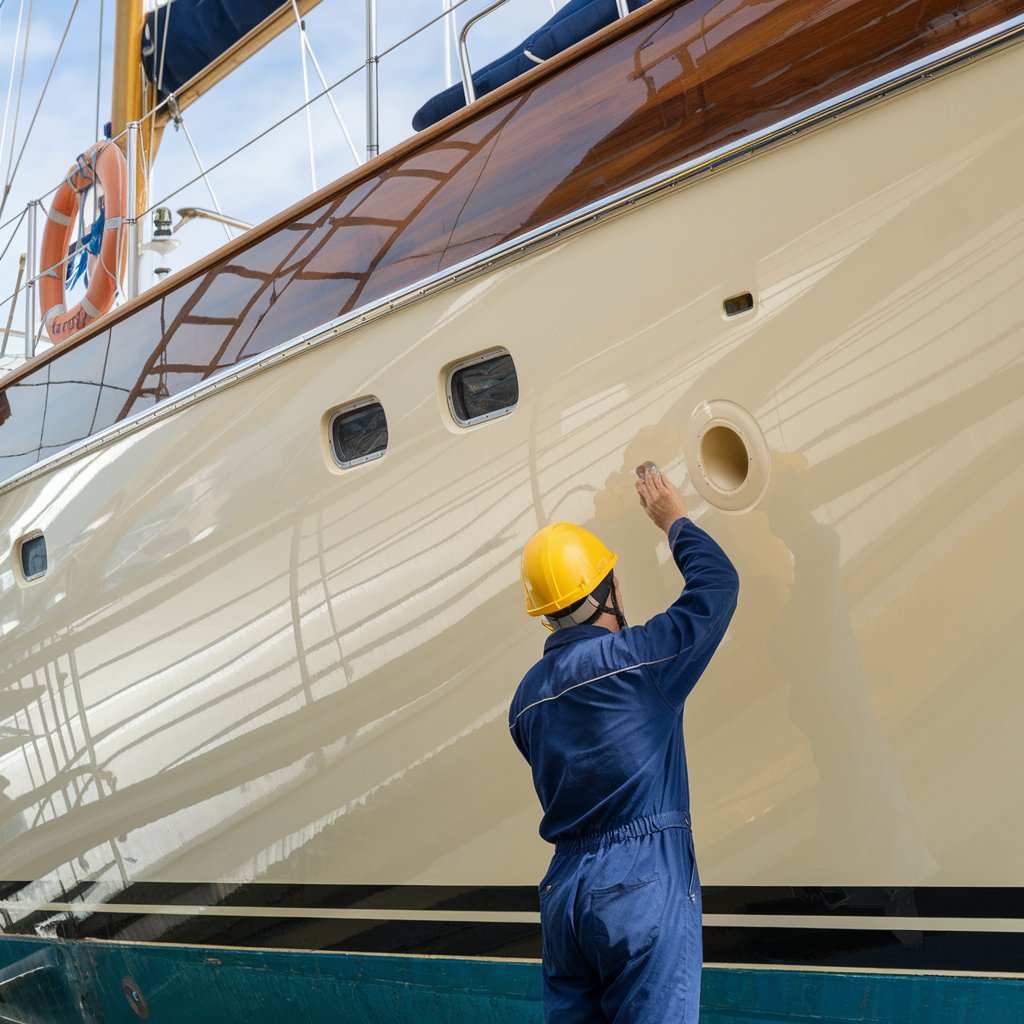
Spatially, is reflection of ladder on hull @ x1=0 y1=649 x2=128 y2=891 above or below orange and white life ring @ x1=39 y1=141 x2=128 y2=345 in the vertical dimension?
below

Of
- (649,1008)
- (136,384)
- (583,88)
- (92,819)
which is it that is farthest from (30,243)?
(649,1008)

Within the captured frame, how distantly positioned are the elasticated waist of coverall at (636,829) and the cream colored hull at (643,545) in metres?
0.21

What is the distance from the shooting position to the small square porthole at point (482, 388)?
230cm

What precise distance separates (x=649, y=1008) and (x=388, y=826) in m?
0.95

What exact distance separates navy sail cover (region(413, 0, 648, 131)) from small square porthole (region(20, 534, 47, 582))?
160 centimetres

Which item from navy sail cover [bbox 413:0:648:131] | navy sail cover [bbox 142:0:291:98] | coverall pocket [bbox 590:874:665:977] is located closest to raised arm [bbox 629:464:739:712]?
coverall pocket [bbox 590:874:665:977]

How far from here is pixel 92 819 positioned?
325 centimetres

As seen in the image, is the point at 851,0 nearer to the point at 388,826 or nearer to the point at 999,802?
the point at 999,802

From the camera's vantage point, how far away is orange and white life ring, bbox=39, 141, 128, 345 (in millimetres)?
4105

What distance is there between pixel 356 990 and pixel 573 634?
123cm

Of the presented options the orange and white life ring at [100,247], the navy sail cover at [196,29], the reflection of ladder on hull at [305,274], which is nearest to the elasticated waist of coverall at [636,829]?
the reflection of ladder on hull at [305,274]

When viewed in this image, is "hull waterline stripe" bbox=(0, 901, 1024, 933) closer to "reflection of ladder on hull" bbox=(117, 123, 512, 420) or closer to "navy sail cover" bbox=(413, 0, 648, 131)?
"reflection of ladder on hull" bbox=(117, 123, 512, 420)

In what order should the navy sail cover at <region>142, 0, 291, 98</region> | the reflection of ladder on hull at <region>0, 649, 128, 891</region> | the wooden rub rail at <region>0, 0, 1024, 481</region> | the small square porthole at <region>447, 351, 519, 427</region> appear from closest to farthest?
the wooden rub rail at <region>0, 0, 1024, 481</region> → the small square porthole at <region>447, 351, 519, 427</region> → the reflection of ladder on hull at <region>0, 649, 128, 891</region> → the navy sail cover at <region>142, 0, 291, 98</region>

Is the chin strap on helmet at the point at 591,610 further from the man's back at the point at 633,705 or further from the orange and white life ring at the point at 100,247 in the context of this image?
the orange and white life ring at the point at 100,247
